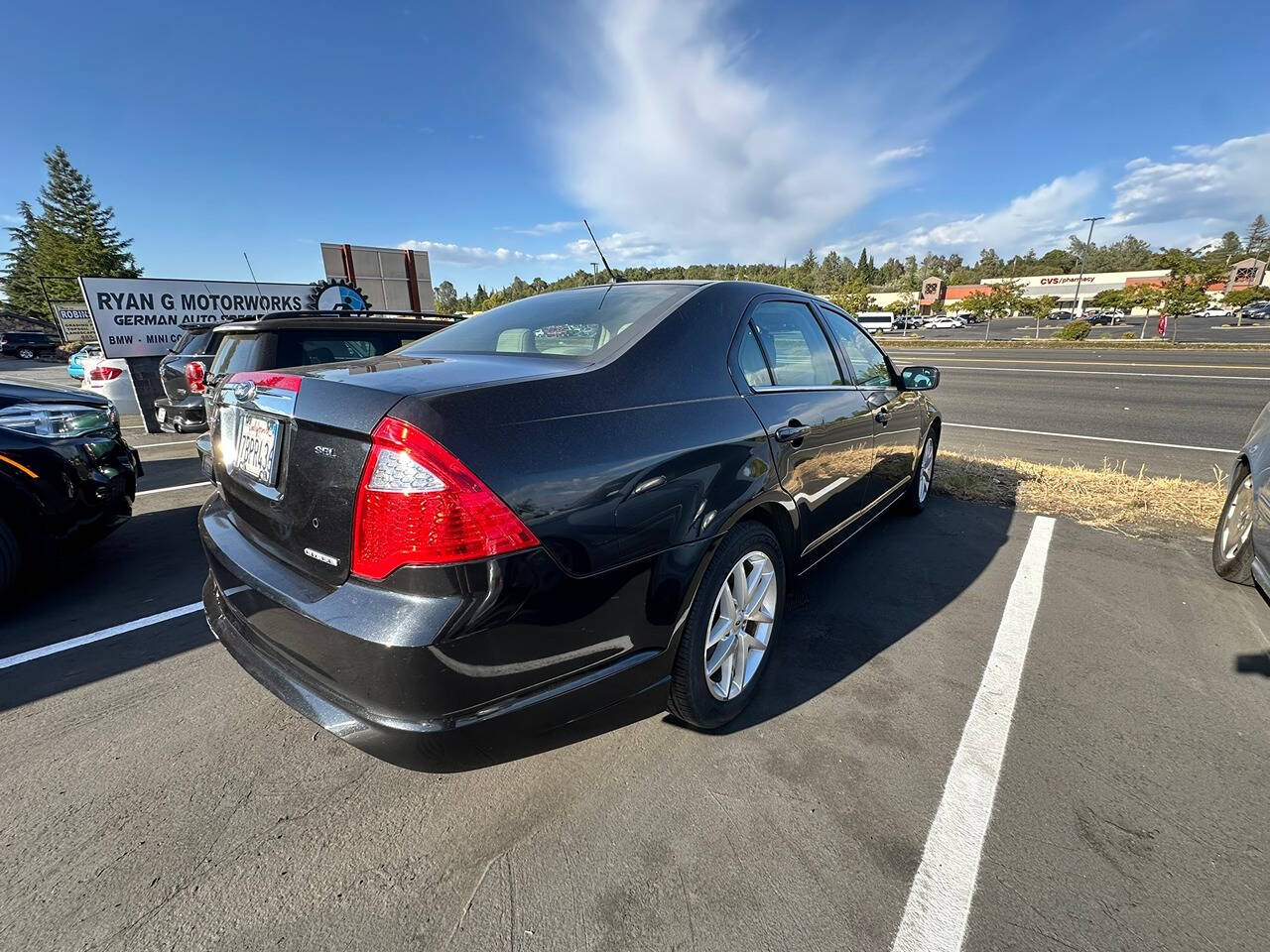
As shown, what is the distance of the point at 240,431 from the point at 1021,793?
9.54ft

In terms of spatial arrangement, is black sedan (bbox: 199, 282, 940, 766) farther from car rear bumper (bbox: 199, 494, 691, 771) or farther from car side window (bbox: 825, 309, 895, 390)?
car side window (bbox: 825, 309, 895, 390)

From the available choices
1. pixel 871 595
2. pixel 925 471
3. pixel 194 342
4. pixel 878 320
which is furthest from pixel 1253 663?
pixel 878 320

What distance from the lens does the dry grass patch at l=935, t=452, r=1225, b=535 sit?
4477mm

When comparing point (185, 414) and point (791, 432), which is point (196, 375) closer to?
point (185, 414)

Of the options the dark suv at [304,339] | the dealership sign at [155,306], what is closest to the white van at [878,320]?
the dealership sign at [155,306]

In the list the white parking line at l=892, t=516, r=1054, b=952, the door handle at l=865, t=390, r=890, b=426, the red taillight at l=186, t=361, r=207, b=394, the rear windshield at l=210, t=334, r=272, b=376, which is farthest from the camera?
the red taillight at l=186, t=361, r=207, b=394

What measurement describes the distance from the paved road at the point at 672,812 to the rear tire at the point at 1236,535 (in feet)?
1.96

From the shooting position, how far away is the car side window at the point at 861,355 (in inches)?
136

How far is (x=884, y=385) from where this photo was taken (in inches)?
148

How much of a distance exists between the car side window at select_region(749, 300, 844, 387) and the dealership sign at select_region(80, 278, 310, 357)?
9.78 m

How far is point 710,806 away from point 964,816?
Result: 0.81 m

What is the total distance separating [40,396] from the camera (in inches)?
137

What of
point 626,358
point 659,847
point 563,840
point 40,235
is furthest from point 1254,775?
point 40,235

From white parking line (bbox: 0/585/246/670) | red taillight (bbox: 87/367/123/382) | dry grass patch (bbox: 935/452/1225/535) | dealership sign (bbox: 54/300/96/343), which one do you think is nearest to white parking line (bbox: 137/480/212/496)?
white parking line (bbox: 0/585/246/670)
